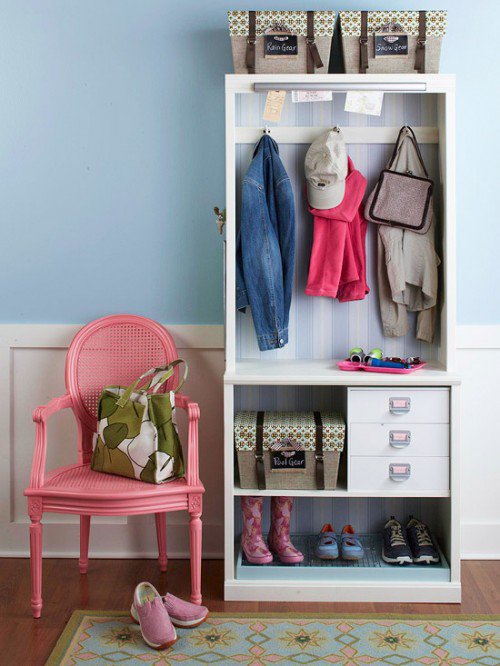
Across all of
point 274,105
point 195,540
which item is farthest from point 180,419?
point 274,105

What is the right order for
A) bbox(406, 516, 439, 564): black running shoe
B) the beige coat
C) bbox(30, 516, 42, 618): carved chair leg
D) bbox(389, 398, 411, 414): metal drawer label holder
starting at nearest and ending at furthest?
1. bbox(30, 516, 42, 618): carved chair leg
2. bbox(389, 398, 411, 414): metal drawer label holder
3. bbox(406, 516, 439, 564): black running shoe
4. the beige coat

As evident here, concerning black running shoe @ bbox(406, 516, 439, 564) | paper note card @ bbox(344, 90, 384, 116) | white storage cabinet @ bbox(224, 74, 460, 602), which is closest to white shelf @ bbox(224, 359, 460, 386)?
white storage cabinet @ bbox(224, 74, 460, 602)

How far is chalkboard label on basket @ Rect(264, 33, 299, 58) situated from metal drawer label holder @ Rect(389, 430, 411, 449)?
135cm

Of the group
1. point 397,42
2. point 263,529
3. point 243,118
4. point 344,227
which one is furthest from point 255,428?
point 397,42

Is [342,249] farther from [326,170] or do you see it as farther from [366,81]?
[366,81]

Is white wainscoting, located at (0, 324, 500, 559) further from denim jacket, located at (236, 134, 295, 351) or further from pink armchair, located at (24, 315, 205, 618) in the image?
denim jacket, located at (236, 134, 295, 351)

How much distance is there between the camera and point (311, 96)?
270cm

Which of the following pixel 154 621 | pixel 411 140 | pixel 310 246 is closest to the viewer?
pixel 154 621

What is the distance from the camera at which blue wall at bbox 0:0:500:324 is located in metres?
2.90

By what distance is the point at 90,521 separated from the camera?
295cm

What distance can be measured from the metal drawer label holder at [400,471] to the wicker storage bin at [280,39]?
55.2 inches

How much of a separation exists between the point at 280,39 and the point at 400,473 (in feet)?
5.08

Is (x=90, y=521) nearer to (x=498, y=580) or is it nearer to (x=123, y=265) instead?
(x=123, y=265)

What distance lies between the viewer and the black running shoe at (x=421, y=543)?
269cm
